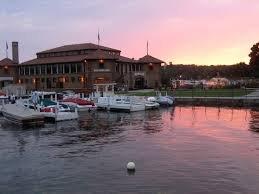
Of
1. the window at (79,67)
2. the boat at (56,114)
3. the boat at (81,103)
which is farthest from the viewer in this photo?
the window at (79,67)

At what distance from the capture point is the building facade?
103938 millimetres

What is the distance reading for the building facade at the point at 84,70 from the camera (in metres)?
104

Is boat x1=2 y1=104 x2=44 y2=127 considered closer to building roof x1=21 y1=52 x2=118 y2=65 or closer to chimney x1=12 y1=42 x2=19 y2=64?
building roof x1=21 y1=52 x2=118 y2=65

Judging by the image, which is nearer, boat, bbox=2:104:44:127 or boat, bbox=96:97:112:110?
boat, bbox=2:104:44:127

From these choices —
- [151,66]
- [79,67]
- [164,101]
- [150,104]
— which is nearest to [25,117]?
[150,104]

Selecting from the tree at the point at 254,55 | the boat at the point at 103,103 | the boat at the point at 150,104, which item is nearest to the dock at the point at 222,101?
the boat at the point at 150,104

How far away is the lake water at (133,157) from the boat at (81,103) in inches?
680

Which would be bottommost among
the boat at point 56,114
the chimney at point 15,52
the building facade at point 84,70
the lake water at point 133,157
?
the lake water at point 133,157

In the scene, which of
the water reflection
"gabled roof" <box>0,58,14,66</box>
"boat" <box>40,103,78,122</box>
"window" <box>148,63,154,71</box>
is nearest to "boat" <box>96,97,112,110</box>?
"boat" <box>40,103,78,122</box>

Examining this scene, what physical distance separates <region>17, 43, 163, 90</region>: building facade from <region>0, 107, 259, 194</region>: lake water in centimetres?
5463

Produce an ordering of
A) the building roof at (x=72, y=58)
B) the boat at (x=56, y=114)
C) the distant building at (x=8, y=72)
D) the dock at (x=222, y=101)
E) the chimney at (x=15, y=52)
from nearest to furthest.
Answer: the boat at (x=56, y=114) < the dock at (x=222, y=101) < the building roof at (x=72, y=58) < the distant building at (x=8, y=72) < the chimney at (x=15, y=52)

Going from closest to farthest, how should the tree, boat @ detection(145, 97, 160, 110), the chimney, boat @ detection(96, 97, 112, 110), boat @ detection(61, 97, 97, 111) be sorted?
1. boat @ detection(61, 97, 97, 111)
2. boat @ detection(145, 97, 160, 110)
3. boat @ detection(96, 97, 112, 110)
4. the tree
5. the chimney

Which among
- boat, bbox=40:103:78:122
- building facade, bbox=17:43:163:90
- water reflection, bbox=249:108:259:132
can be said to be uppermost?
building facade, bbox=17:43:163:90

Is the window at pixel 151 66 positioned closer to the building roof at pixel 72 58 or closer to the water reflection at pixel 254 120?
the building roof at pixel 72 58
